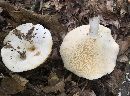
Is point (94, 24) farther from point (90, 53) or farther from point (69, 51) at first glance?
point (69, 51)

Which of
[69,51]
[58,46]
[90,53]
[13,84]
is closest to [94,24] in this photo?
[90,53]

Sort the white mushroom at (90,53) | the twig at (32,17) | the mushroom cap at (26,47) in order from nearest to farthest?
the mushroom cap at (26,47), the white mushroom at (90,53), the twig at (32,17)

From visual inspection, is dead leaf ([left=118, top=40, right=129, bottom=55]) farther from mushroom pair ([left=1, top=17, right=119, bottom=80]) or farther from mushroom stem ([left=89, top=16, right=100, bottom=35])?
mushroom stem ([left=89, top=16, right=100, bottom=35])

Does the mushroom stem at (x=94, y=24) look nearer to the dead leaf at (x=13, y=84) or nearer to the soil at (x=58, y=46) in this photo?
the soil at (x=58, y=46)

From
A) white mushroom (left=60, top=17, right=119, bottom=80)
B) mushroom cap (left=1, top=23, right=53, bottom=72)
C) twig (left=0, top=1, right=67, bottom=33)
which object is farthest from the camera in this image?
twig (left=0, top=1, right=67, bottom=33)

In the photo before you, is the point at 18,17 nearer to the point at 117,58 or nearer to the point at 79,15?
the point at 79,15

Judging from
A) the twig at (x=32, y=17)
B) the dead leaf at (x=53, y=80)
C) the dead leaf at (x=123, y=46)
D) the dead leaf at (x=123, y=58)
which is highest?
the twig at (x=32, y=17)

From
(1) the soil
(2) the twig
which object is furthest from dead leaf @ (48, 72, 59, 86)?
(2) the twig

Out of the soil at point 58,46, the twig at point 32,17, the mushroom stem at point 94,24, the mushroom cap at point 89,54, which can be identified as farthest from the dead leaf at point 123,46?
the twig at point 32,17
